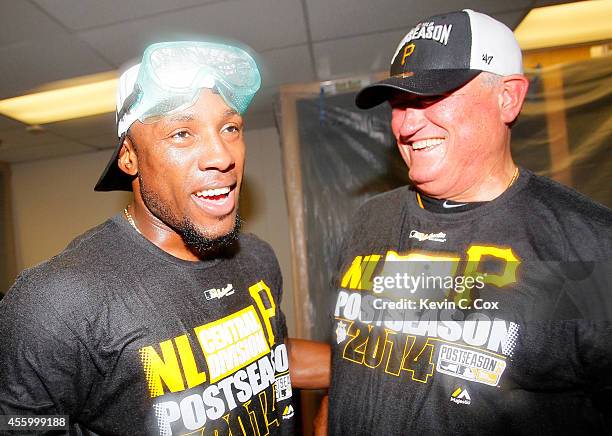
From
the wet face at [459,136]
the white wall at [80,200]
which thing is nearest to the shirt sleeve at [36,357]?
the wet face at [459,136]

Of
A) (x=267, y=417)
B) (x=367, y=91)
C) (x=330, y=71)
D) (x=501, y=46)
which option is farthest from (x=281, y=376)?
(x=330, y=71)

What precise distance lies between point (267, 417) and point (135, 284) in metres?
0.63

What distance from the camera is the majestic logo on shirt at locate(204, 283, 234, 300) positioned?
1.35 m

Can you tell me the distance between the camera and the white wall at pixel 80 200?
4594 millimetres

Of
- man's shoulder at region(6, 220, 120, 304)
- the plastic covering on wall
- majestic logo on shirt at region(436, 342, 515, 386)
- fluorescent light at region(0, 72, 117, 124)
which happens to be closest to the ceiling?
fluorescent light at region(0, 72, 117, 124)

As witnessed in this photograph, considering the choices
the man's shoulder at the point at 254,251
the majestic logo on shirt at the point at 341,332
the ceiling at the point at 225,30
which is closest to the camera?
the majestic logo on shirt at the point at 341,332

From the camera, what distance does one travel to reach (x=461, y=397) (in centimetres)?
112

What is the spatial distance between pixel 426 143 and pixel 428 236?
29cm

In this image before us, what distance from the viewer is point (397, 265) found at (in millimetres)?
1344

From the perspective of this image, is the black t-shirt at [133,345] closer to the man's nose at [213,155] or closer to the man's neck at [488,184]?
the man's nose at [213,155]

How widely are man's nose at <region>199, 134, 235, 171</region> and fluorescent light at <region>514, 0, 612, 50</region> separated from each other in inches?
94.1

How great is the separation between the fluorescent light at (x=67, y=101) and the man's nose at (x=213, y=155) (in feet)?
7.18

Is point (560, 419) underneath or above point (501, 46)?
underneath

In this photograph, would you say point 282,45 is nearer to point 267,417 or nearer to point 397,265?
point 397,265
